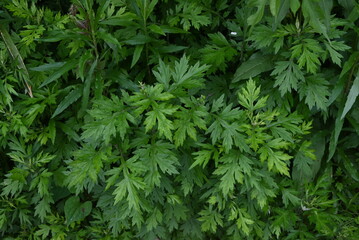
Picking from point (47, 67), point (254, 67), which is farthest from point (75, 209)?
point (254, 67)

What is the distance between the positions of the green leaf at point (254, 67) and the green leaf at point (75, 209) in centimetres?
130

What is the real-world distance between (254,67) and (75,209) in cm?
151

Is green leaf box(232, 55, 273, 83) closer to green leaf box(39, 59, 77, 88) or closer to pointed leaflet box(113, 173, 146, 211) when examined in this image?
pointed leaflet box(113, 173, 146, 211)

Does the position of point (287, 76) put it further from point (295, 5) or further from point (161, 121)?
point (161, 121)

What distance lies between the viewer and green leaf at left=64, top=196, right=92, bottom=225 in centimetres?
247

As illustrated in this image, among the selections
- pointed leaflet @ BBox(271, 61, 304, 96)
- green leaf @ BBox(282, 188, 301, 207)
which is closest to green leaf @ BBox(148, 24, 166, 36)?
pointed leaflet @ BBox(271, 61, 304, 96)

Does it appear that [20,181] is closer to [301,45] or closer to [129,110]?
[129,110]

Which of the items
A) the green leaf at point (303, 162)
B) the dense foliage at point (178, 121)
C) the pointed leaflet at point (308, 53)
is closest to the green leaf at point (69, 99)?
the dense foliage at point (178, 121)

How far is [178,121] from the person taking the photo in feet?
6.46

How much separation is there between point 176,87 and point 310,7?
2.56 ft

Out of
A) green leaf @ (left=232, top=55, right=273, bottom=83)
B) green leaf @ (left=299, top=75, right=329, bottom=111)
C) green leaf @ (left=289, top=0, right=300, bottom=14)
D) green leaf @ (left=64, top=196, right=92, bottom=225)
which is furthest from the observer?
green leaf @ (left=64, top=196, right=92, bottom=225)

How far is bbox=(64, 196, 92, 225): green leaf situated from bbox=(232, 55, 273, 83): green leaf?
4.28 feet

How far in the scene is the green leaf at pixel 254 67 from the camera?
224 centimetres

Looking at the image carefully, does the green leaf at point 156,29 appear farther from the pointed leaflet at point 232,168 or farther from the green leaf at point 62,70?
the pointed leaflet at point 232,168
